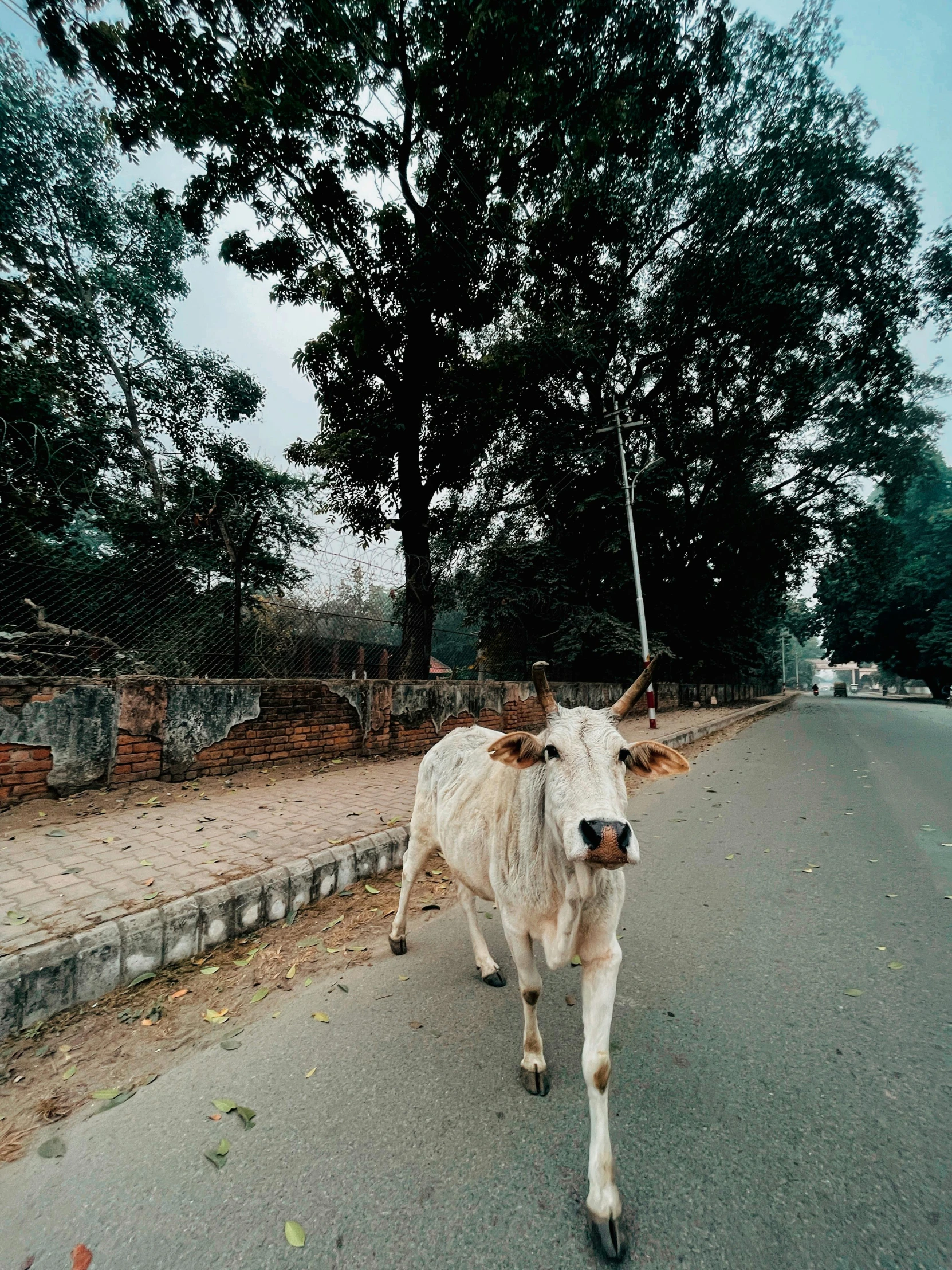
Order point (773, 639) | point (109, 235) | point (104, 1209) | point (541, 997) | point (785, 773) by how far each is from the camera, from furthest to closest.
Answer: point (773, 639)
point (109, 235)
point (785, 773)
point (541, 997)
point (104, 1209)

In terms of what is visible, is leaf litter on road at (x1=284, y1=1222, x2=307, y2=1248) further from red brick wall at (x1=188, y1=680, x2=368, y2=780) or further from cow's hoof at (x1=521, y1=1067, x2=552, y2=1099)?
red brick wall at (x1=188, y1=680, x2=368, y2=780)

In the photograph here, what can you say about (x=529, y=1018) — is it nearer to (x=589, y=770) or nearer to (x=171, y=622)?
(x=589, y=770)

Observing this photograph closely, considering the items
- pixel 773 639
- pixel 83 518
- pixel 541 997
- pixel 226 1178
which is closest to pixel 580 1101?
pixel 541 997

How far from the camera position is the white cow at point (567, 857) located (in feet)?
5.27

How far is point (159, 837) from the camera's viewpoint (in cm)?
397

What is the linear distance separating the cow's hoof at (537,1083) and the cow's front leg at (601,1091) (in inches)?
10.6

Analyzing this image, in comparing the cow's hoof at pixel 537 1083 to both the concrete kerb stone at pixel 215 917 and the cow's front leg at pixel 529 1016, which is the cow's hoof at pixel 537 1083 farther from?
the concrete kerb stone at pixel 215 917

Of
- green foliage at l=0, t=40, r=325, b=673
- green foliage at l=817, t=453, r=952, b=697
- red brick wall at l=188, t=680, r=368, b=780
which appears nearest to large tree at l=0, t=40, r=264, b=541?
green foliage at l=0, t=40, r=325, b=673

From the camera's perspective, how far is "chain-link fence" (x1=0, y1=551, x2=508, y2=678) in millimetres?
5227

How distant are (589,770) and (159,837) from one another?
3.64 meters

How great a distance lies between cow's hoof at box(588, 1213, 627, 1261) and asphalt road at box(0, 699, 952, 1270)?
42 millimetres

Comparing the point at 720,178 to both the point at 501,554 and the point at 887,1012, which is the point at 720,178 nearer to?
the point at 501,554

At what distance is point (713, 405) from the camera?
1805 centimetres

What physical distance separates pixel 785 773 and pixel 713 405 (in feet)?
47.2
